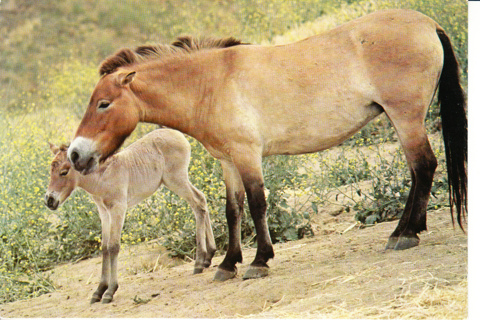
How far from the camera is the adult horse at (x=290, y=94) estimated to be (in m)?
4.54

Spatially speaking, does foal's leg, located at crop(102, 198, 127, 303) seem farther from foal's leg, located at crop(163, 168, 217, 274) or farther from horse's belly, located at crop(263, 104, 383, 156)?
horse's belly, located at crop(263, 104, 383, 156)

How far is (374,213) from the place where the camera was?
5.93 m

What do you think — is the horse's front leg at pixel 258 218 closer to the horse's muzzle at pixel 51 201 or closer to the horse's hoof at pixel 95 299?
the horse's hoof at pixel 95 299

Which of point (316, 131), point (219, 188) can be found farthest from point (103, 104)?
point (219, 188)

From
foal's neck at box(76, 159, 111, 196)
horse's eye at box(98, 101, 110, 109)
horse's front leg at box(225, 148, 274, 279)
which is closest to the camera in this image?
horse's eye at box(98, 101, 110, 109)

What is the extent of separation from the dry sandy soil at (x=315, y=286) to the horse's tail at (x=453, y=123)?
46 cm

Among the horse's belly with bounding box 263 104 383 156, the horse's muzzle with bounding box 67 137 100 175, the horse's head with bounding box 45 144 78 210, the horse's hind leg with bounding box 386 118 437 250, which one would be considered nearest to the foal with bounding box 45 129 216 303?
the horse's head with bounding box 45 144 78 210

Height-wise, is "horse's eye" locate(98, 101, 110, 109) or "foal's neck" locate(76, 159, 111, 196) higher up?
"horse's eye" locate(98, 101, 110, 109)

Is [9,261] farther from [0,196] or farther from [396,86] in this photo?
[396,86]

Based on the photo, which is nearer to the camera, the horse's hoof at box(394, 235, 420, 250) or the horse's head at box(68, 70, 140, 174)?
the horse's head at box(68, 70, 140, 174)

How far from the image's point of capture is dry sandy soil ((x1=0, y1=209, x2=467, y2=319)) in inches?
153

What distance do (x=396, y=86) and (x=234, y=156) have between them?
1447 mm

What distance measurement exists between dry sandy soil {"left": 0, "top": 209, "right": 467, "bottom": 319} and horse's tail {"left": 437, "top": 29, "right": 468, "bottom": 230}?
462 mm
